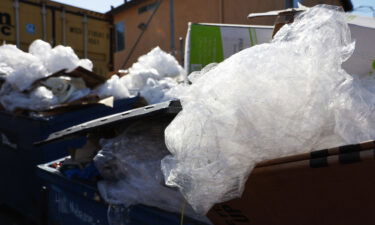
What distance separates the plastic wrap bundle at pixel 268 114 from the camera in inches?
31.4

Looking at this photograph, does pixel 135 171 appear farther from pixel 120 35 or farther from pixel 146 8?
pixel 120 35

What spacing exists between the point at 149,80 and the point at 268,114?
106 inches

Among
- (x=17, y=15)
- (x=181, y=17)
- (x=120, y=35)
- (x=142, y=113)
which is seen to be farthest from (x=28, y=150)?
(x=120, y=35)

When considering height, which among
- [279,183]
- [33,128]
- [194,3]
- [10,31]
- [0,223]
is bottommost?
[0,223]

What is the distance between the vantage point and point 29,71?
2863mm

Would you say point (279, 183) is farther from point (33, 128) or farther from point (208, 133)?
point (33, 128)

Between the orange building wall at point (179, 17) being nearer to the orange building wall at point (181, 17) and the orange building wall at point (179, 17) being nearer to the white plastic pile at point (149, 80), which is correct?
the orange building wall at point (181, 17)

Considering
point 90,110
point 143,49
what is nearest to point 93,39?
point 90,110

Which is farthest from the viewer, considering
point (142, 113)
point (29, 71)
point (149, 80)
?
point (149, 80)

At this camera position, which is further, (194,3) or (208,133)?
(194,3)

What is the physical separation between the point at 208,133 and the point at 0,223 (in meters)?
2.78

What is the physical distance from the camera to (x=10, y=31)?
4.09 metres

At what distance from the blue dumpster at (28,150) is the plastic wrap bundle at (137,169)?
102 cm

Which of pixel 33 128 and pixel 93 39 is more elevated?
pixel 93 39
